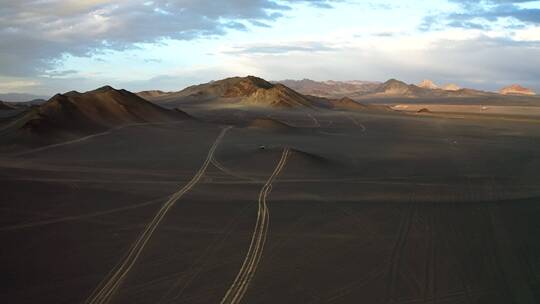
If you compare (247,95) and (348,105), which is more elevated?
(247,95)

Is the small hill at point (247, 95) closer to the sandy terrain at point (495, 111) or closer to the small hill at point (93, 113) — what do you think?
the sandy terrain at point (495, 111)

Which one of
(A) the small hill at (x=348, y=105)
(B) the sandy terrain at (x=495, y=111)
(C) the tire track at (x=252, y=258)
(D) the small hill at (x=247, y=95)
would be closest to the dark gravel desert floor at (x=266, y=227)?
(C) the tire track at (x=252, y=258)

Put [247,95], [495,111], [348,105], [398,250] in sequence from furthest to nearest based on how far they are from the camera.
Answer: [247,95], [348,105], [495,111], [398,250]

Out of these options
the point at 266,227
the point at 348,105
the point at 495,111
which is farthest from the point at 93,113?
the point at 495,111

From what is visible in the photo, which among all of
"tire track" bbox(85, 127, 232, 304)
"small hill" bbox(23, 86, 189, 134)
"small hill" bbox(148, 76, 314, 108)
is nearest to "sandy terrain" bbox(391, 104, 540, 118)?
"small hill" bbox(148, 76, 314, 108)

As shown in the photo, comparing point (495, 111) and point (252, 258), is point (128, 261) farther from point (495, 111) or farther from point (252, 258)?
point (495, 111)

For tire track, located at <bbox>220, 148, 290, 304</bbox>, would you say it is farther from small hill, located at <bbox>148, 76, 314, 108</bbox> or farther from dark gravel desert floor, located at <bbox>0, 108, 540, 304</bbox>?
small hill, located at <bbox>148, 76, 314, 108</bbox>
